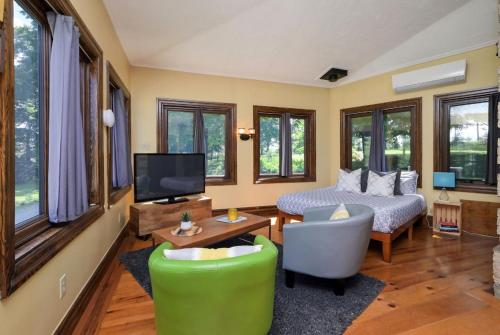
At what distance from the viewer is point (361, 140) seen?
587 centimetres

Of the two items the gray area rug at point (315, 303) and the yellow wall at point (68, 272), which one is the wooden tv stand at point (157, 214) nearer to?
the yellow wall at point (68, 272)

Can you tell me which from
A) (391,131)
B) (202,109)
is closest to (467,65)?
(391,131)

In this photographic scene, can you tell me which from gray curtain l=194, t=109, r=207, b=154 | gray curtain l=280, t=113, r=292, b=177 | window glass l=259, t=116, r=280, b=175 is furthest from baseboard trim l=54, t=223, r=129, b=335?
gray curtain l=280, t=113, r=292, b=177

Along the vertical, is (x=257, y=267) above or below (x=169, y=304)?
above

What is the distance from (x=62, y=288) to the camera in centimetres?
183

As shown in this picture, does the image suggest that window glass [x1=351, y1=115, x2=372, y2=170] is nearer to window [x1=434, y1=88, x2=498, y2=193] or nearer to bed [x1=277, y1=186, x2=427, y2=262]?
window [x1=434, y1=88, x2=498, y2=193]

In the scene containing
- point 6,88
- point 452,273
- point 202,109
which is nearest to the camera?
point 6,88

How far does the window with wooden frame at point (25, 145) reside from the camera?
1231 mm

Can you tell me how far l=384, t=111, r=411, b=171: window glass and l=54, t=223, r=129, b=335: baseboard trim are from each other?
502 centimetres

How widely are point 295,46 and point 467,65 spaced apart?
8.91 feet

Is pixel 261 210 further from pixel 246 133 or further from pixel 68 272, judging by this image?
pixel 68 272

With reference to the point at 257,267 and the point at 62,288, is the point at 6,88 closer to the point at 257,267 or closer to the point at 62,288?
the point at 62,288

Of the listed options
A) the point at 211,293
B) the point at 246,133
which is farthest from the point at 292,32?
the point at 211,293

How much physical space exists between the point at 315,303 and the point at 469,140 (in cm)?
402
